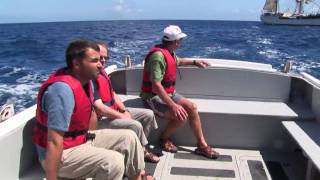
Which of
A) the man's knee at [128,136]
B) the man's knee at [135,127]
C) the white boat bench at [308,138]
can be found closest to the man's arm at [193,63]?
the white boat bench at [308,138]

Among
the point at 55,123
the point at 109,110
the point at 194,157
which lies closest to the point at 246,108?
the point at 194,157

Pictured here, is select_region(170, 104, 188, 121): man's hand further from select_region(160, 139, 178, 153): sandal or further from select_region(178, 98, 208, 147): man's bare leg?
select_region(160, 139, 178, 153): sandal

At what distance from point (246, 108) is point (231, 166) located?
732mm

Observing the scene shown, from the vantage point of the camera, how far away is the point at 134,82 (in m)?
4.38

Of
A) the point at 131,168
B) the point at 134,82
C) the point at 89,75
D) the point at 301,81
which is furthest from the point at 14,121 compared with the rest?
the point at 301,81

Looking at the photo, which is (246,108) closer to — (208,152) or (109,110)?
(208,152)

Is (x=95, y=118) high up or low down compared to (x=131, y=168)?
up

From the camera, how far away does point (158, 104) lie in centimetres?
355

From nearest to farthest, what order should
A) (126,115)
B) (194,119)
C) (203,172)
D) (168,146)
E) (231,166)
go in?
(126,115) → (203,172) → (231,166) → (194,119) → (168,146)

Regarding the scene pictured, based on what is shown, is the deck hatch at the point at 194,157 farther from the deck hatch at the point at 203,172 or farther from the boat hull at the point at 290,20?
the boat hull at the point at 290,20

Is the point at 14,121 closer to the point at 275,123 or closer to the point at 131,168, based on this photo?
the point at 131,168

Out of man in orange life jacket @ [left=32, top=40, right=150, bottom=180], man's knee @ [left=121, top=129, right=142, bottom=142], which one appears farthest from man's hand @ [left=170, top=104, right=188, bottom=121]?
man in orange life jacket @ [left=32, top=40, right=150, bottom=180]

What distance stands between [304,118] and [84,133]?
2.23 metres

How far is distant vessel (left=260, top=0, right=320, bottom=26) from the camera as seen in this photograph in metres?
54.8
